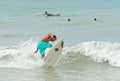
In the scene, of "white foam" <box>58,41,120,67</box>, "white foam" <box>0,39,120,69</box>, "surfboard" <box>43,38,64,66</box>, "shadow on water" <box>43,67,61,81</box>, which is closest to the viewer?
"shadow on water" <box>43,67,61,81</box>

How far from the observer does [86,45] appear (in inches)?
798

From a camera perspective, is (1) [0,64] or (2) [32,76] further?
(1) [0,64]

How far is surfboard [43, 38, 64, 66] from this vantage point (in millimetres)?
16600

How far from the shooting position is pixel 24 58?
1812 centimetres

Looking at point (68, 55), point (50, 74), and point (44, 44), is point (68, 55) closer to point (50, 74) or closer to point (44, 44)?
point (44, 44)

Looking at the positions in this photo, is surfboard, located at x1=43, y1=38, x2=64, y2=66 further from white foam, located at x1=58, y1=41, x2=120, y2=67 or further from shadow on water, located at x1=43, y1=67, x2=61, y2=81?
white foam, located at x1=58, y1=41, x2=120, y2=67

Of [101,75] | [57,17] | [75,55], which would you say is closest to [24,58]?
[75,55]

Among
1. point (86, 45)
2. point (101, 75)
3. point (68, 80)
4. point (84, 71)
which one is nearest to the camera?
point (68, 80)

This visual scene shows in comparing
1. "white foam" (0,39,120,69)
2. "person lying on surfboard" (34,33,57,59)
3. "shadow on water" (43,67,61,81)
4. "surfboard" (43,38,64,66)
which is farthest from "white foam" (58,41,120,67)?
"shadow on water" (43,67,61,81)

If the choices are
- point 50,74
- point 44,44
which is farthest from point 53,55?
point 50,74

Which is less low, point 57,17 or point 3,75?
point 3,75

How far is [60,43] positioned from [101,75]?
8.68 ft

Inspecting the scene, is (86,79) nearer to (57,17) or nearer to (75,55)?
(75,55)

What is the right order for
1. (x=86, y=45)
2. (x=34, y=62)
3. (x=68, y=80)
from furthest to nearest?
(x=86, y=45)
(x=34, y=62)
(x=68, y=80)
